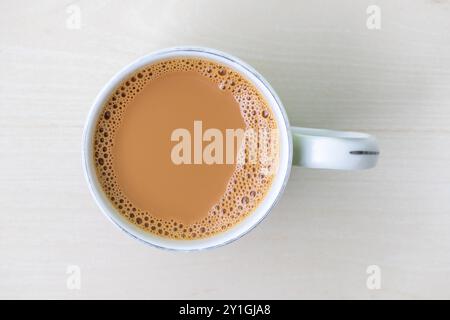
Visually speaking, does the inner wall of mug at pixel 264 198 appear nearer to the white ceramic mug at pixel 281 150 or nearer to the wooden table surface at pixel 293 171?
the white ceramic mug at pixel 281 150

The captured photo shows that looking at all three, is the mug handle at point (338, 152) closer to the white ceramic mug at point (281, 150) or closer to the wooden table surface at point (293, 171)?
the white ceramic mug at point (281, 150)

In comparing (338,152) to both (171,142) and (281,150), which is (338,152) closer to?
(281,150)

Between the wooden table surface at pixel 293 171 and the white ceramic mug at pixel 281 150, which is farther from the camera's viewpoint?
the wooden table surface at pixel 293 171

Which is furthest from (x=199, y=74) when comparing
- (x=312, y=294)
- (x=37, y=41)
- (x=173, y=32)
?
(x=312, y=294)

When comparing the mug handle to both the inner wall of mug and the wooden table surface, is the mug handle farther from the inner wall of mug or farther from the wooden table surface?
the wooden table surface

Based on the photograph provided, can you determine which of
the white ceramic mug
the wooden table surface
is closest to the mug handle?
the white ceramic mug

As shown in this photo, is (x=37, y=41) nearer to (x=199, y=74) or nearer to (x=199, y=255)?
(x=199, y=74)

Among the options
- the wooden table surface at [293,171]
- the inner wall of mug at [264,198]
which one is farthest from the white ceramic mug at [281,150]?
the wooden table surface at [293,171]
